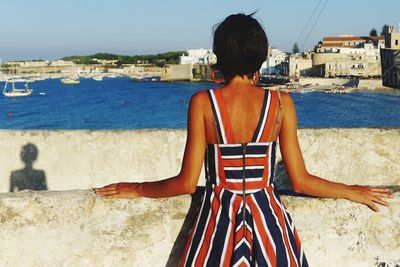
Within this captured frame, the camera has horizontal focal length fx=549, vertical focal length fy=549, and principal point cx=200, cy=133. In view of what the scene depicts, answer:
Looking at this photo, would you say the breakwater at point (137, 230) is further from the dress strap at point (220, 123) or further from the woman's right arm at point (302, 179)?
the dress strap at point (220, 123)

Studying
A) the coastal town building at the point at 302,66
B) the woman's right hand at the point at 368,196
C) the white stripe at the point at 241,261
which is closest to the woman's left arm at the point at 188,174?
the white stripe at the point at 241,261

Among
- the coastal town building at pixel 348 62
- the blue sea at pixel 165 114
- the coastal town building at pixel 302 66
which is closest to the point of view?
the blue sea at pixel 165 114

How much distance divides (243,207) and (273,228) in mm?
163

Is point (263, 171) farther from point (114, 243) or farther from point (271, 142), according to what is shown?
point (114, 243)

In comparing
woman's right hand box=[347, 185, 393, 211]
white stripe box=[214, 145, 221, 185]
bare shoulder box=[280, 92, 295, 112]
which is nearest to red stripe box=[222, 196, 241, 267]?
white stripe box=[214, 145, 221, 185]

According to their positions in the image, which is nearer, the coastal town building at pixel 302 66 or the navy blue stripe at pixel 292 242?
the navy blue stripe at pixel 292 242

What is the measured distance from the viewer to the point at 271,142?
251cm

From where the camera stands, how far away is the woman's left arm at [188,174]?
8.15ft

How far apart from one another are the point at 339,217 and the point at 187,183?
0.93 metres

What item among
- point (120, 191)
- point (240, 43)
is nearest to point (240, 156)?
point (240, 43)

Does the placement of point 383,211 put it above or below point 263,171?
below

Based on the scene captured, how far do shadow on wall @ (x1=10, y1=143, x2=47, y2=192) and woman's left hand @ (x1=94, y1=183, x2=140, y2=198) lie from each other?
14.4 feet

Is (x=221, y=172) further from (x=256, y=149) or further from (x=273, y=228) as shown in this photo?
(x=273, y=228)

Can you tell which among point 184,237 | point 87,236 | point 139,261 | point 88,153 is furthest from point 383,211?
point 88,153
